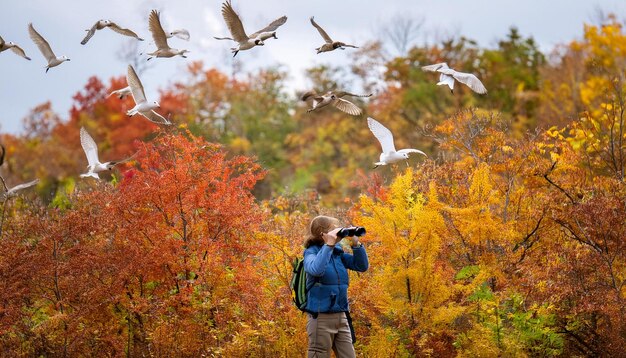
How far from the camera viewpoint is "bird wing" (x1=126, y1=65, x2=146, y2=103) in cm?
1287

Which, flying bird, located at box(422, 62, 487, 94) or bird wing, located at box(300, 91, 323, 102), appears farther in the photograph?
flying bird, located at box(422, 62, 487, 94)

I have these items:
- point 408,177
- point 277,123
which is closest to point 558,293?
point 408,177

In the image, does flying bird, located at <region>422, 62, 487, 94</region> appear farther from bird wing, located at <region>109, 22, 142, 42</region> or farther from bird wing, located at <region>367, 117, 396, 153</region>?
bird wing, located at <region>109, 22, 142, 42</region>

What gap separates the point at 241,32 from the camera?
1265 cm

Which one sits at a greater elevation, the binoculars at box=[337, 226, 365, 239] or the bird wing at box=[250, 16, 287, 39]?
the bird wing at box=[250, 16, 287, 39]

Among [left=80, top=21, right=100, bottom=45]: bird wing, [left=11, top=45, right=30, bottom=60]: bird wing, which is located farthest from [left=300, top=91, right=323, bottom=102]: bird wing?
[left=11, top=45, right=30, bottom=60]: bird wing

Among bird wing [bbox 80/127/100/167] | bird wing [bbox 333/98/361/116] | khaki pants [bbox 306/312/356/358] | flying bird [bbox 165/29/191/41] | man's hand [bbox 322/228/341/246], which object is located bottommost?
khaki pants [bbox 306/312/356/358]

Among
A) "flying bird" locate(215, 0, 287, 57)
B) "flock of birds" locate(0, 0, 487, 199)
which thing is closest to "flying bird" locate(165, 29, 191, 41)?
"flock of birds" locate(0, 0, 487, 199)

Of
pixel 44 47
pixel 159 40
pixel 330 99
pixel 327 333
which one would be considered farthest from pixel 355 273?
pixel 44 47

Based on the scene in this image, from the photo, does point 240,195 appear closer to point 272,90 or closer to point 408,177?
point 408,177

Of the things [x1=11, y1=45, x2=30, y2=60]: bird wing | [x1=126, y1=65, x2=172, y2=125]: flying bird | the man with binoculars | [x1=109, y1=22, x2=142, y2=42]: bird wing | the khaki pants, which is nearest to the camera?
the man with binoculars

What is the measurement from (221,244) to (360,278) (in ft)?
6.22

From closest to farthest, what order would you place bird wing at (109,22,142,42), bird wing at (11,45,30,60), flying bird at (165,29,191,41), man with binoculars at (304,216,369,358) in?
1. man with binoculars at (304,216,369,358)
2. bird wing at (109,22,142,42)
3. bird wing at (11,45,30,60)
4. flying bird at (165,29,191,41)

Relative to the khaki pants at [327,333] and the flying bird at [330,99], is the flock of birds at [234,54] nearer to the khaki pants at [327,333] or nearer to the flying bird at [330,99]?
the flying bird at [330,99]
